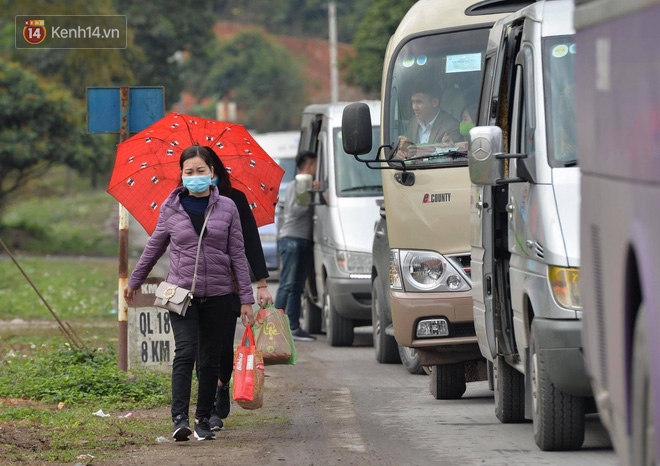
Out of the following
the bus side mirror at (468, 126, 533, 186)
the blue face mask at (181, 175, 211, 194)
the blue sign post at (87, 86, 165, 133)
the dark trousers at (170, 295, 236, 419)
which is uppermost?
the blue sign post at (87, 86, 165, 133)

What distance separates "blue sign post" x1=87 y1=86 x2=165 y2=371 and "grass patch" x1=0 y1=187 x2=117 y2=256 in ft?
72.4

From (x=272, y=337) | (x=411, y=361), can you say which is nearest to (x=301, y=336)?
(x=411, y=361)

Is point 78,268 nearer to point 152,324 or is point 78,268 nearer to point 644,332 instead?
point 152,324

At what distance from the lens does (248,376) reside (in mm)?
8242

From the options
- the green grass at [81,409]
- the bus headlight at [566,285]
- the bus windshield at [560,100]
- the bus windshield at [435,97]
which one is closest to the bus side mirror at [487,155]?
the bus windshield at [560,100]

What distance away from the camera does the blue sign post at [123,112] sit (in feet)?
35.4

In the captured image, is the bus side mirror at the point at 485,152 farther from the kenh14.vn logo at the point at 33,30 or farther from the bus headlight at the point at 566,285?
the kenh14.vn logo at the point at 33,30

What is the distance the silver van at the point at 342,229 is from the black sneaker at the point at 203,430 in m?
5.86

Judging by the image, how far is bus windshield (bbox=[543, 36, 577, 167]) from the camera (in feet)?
24.0

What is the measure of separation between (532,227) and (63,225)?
1517 inches

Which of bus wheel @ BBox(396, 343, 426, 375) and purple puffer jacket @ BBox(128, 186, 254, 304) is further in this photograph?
bus wheel @ BBox(396, 343, 426, 375)

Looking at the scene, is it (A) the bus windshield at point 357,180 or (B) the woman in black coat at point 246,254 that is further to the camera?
(A) the bus windshield at point 357,180

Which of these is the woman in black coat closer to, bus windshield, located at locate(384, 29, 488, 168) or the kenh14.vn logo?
bus windshield, located at locate(384, 29, 488, 168)

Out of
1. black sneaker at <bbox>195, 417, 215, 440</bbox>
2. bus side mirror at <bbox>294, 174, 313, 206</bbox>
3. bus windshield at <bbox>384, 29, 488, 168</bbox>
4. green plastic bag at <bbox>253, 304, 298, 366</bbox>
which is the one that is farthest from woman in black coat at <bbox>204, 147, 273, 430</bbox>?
bus side mirror at <bbox>294, 174, 313, 206</bbox>
